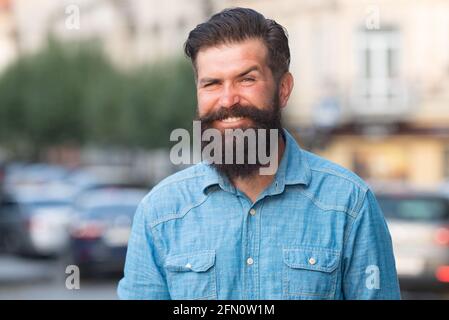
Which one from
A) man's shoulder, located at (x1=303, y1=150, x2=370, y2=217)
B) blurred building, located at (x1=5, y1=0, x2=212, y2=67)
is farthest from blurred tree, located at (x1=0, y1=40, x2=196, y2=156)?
man's shoulder, located at (x1=303, y1=150, x2=370, y2=217)

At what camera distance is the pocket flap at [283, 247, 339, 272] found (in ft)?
12.1

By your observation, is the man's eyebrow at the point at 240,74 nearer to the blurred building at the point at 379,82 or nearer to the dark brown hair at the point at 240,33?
the dark brown hair at the point at 240,33

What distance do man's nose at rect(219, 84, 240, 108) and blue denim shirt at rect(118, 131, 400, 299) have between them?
223 millimetres

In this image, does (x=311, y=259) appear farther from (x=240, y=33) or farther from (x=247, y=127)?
(x=240, y=33)

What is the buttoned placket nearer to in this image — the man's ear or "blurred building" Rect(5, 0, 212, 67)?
the man's ear

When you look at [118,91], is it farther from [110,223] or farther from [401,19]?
[110,223]

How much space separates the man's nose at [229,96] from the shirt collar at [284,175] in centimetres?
21

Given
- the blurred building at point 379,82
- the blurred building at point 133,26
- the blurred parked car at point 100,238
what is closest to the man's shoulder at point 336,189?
the blurred parked car at point 100,238

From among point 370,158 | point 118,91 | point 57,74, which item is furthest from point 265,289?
point 57,74

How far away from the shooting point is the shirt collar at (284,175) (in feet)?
12.5

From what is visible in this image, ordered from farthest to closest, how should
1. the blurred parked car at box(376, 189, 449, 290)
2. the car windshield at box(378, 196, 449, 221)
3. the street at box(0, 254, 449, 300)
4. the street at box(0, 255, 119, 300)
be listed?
the street at box(0, 255, 119, 300) < the street at box(0, 254, 449, 300) < the car windshield at box(378, 196, 449, 221) < the blurred parked car at box(376, 189, 449, 290)

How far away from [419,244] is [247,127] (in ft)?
42.1

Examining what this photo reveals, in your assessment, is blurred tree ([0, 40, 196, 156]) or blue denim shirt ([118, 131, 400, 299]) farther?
blurred tree ([0, 40, 196, 156])
